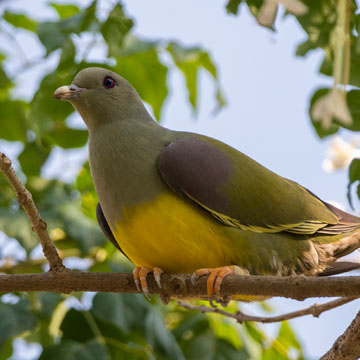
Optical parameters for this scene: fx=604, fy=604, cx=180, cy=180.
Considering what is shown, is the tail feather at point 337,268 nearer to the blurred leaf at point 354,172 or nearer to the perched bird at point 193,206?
the perched bird at point 193,206

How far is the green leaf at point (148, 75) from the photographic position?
3426 millimetres

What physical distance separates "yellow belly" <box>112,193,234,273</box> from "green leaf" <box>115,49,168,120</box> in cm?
113

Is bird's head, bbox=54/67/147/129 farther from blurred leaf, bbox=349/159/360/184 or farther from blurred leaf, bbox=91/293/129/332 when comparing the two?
blurred leaf, bbox=349/159/360/184

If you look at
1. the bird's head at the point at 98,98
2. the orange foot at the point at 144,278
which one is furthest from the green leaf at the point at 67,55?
the orange foot at the point at 144,278

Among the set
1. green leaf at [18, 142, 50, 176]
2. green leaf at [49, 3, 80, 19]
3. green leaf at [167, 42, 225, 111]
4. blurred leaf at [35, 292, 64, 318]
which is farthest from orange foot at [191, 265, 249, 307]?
green leaf at [49, 3, 80, 19]

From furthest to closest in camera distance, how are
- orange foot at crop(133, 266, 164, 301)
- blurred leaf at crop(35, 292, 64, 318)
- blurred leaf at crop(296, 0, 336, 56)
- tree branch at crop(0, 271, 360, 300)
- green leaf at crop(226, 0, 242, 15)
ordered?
blurred leaf at crop(35, 292, 64, 318) → orange foot at crop(133, 266, 164, 301) → tree branch at crop(0, 271, 360, 300) → green leaf at crop(226, 0, 242, 15) → blurred leaf at crop(296, 0, 336, 56)

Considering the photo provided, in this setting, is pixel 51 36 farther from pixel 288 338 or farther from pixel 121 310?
pixel 288 338

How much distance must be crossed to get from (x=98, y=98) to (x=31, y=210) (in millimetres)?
857

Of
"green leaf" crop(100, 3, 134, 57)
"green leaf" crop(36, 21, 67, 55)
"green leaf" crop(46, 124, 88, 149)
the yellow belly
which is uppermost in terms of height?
"green leaf" crop(100, 3, 134, 57)

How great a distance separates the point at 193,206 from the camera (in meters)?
2.43

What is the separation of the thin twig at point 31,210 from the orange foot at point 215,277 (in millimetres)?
515

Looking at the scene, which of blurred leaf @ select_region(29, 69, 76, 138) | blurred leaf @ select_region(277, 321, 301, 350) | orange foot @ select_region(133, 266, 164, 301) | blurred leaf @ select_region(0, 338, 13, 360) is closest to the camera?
orange foot @ select_region(133, 266, 164, 301)

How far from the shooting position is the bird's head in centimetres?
278

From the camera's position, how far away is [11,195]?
3422 mm
